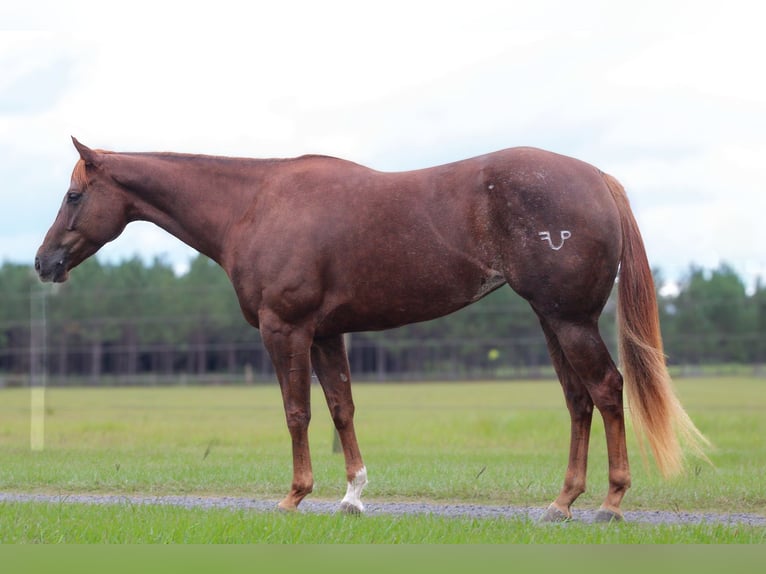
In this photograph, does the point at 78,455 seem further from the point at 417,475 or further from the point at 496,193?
the point at 496,193

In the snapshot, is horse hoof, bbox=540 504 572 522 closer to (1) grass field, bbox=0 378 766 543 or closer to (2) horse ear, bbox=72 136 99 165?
(1) grass field, bbox=0 378 766 543

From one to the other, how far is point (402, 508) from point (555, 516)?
4.86 ft

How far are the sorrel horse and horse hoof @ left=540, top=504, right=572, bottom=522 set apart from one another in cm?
2

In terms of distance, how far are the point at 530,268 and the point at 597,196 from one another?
750 mm

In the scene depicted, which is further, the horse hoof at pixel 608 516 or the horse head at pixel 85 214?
the horse head at pixel 85 214

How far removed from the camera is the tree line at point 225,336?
92.6 metres

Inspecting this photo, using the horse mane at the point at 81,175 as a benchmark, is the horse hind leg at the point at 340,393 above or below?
below

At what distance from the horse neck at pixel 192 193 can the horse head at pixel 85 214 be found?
0.15 metres

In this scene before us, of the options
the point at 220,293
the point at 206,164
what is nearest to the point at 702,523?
the point at 206,164

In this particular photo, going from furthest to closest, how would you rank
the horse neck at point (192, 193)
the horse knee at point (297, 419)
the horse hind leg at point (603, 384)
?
the horse neck at point (192, 193) < the horse knee at point (297, 419) < the horse hind leg at point (603, 384)

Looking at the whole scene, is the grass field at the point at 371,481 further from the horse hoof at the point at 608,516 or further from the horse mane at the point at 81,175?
the horse mane at the point at 81,175

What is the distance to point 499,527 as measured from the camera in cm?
646

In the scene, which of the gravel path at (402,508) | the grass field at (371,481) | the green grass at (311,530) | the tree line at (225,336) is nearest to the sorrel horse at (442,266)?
the gravel path at (402,508)

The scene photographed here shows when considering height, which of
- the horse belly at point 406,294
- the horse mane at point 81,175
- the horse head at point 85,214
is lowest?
the horse belly at point 406,294
